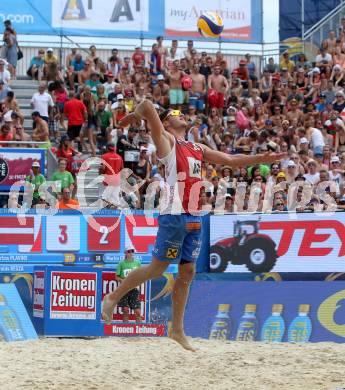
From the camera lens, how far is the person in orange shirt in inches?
600

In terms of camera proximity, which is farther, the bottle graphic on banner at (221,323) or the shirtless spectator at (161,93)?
the shirtless spectator at (161,93)

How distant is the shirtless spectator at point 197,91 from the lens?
66.1 feet

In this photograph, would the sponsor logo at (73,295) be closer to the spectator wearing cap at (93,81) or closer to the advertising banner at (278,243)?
the advertising banner at (278,243)

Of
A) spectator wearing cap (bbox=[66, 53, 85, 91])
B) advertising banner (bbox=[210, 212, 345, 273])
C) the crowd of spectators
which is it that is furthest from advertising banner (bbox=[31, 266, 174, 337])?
spectator wearing cap (bbox=[66, 53, 85, 91])

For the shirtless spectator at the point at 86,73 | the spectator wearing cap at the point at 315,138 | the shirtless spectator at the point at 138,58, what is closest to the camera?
the spectator wearing cap at the point at 315,138

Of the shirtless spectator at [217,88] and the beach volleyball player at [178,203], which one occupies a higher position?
the shirtless spectator at [217,88]

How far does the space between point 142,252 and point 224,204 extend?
177cm

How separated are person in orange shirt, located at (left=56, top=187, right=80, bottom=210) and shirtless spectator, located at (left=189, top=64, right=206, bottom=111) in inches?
213

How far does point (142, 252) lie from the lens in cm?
1456

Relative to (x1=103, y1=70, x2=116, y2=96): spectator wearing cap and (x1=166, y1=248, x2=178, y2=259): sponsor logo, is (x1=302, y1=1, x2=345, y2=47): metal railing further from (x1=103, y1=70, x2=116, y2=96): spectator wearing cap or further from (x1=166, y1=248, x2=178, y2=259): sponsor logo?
(x1=166, y1=248, x2=178, y2=259): sponsor logo

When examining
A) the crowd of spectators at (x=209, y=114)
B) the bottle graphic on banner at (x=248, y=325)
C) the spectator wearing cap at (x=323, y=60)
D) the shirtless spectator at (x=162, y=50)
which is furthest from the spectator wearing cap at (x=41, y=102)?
the bottle graphic on banner at (x=248, y=325)

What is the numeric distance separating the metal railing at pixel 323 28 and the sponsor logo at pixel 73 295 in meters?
13.4

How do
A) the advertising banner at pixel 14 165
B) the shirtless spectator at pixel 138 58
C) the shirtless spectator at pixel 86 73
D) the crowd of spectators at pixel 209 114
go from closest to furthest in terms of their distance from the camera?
the crowd of spectators at pixel 209 114 < the advertising banner at pixel 14 165 < the shirtless spectator at pixel 86 73 < the shirtless spectator at pixel 138 58

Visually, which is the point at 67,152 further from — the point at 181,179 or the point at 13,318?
the point at 181,179
